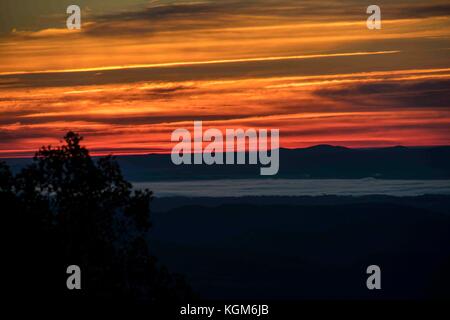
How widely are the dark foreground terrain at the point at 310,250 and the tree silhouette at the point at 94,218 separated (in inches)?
4261

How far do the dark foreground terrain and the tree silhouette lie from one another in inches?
4261

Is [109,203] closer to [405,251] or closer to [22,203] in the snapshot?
[22,203]

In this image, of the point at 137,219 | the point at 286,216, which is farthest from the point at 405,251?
the point at 137,219

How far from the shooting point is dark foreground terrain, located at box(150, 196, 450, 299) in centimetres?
15012

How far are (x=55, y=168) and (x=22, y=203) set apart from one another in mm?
1610

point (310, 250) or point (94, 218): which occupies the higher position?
point (94, 218)

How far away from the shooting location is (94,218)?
3192 cm

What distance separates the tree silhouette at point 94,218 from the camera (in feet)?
102

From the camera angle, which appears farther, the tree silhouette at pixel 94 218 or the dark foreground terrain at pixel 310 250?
the dark foreground terrain at pixel 310 250

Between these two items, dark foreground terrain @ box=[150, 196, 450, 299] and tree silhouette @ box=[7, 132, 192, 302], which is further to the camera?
dark foreground terrain @ box=[150, 196, 450, 299]

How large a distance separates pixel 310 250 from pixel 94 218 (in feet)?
485

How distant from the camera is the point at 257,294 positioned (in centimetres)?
14362

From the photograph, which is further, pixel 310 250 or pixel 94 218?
pixel 310 250

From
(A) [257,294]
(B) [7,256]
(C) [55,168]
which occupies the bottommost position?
(A) [257,294]
